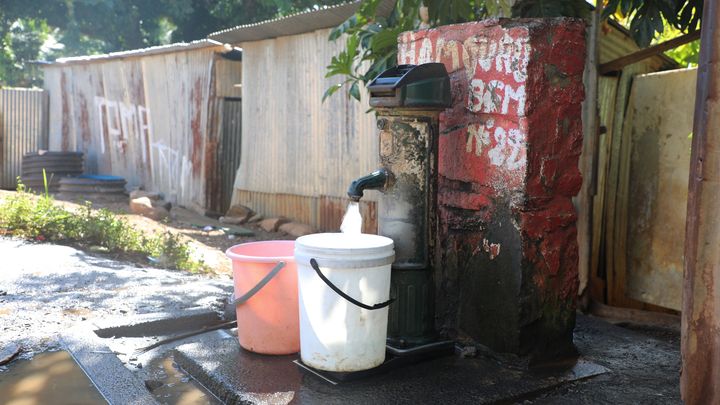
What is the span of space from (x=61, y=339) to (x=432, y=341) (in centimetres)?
226

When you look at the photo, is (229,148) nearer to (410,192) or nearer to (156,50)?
(156,50)

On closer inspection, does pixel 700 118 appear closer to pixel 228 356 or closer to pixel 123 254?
pixel 228 356

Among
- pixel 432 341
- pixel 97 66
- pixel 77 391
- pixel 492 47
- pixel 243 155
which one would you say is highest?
pixel 97 66

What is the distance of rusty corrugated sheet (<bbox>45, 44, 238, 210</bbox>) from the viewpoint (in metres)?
11.6

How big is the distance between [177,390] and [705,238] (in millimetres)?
2597

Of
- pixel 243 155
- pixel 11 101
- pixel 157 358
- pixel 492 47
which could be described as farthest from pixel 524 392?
pixel 11 101

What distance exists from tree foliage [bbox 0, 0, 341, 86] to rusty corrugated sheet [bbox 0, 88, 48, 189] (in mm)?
3487

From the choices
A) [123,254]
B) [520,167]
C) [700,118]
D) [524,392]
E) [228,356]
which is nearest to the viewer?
[700,118]

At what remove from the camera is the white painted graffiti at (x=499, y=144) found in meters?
3.61

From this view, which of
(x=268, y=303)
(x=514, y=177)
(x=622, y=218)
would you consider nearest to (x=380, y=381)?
(x=268, y=303)

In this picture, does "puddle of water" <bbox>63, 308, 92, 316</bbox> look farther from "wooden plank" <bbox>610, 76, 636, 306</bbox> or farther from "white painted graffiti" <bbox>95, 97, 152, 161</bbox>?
"white painted graffiti" <bbox>95, 97, 152, 161</bbox>

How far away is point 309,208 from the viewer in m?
9.77

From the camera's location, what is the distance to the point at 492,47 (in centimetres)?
369

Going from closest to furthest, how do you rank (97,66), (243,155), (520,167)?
(520,167) → (243,155) → (97,66)
